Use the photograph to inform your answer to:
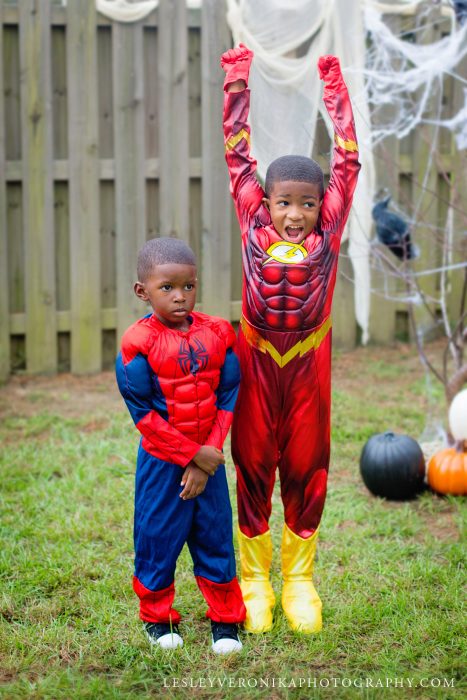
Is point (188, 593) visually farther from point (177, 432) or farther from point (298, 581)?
point (177, 432)

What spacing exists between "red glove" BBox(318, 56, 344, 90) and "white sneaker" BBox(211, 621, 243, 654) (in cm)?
203

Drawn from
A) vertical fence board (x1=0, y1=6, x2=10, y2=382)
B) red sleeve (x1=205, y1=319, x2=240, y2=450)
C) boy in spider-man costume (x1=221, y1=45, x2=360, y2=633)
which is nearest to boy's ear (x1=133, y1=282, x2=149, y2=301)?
red sleeve (x1=205, y1=319, x2=240, y2=450)

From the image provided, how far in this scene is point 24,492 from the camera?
4.70 metres

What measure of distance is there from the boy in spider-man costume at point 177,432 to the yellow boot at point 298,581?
0.87 feet

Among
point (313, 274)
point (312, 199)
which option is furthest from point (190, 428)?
point (312, 199)

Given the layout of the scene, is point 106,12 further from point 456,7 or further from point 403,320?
Result: point 403,320

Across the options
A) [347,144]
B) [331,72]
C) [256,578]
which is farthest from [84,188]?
[256,578]

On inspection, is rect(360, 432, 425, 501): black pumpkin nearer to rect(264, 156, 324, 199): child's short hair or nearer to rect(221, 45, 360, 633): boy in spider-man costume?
rect(221, 45, 360, 633): boy in spider-man costume

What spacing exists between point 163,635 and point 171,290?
128 cm

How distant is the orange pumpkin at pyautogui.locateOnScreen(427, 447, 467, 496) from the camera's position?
4.64 metres

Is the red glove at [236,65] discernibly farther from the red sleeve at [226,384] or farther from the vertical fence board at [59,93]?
the vertical fence board at [59,93]

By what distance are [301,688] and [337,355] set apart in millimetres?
4291

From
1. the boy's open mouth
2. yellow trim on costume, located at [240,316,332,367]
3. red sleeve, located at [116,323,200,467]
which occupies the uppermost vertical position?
the boy's open mouth

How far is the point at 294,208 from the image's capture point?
124 inches
